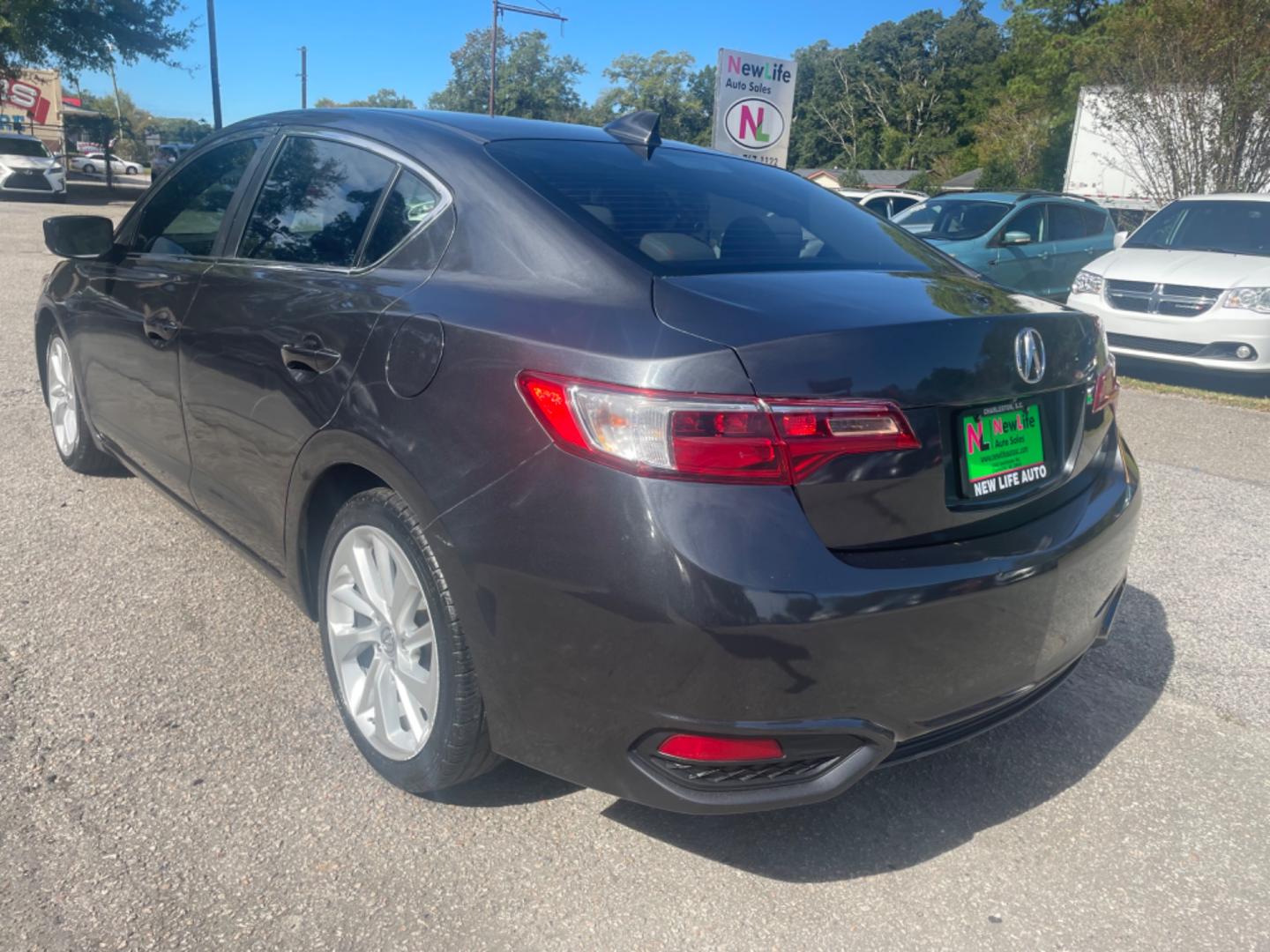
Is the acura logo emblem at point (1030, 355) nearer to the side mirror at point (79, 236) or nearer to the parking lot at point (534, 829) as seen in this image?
the parking lot at point (534, 829)

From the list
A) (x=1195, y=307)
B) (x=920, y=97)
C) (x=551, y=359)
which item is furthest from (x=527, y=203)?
(x=920, y=97)

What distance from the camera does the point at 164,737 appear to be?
113 inches

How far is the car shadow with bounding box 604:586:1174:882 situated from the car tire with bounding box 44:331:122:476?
3.30 metres

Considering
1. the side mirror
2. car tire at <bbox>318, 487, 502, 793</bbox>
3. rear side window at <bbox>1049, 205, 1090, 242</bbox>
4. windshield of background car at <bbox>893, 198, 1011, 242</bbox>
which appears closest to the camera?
car tire at <bbox>318, 487, 502, 793</bbox>

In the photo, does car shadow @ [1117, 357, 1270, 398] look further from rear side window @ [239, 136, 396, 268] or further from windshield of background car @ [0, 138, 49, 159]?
windshield of background car @ [0, 138, 49, 159]

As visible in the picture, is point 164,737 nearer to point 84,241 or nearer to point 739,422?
point 739,422

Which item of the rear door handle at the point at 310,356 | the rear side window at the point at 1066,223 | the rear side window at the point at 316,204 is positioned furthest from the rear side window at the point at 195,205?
the rear side window at the point at 1066,223

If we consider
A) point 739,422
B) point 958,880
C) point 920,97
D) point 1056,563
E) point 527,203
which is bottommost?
point 958,880

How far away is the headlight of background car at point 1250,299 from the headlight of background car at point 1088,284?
1.11 m

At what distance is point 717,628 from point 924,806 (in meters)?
1.12

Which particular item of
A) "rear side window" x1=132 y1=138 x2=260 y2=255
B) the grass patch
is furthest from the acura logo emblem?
the grass patch

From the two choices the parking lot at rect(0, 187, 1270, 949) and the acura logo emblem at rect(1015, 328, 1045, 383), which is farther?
the acura logo emblem at rect(1015, 328, 1045, 383)

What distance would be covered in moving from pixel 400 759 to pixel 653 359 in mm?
1225

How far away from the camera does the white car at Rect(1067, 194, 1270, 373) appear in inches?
339
